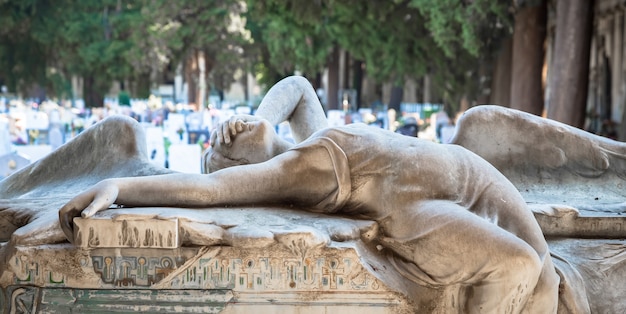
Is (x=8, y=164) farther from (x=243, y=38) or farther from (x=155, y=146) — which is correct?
(x=243, y=38)

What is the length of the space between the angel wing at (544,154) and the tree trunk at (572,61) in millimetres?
9076

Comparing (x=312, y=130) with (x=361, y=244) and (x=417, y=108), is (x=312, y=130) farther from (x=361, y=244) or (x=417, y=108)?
(x=417, y=108)

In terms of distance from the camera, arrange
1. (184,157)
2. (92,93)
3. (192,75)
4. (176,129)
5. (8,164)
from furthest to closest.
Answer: (92,93)
(192,75)
(176,129)
(184,157)
(8,164)

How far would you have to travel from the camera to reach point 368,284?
4.43m

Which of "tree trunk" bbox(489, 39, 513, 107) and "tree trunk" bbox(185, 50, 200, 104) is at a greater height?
"tree trunk" bbox(489, 39, 513, 107)

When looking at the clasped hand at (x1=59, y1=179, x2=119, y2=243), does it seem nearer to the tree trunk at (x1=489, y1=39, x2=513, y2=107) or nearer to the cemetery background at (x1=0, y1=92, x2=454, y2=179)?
the cemetery background at (x1=0, y1=92, x2=454, y2=179)

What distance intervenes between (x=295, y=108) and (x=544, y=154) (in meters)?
1.38

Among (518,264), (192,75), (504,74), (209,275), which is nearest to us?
(518,264)

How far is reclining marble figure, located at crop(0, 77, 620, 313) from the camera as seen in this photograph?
14.2 feet

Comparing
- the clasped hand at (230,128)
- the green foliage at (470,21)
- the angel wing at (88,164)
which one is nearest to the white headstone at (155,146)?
the green foliage at (470,21)

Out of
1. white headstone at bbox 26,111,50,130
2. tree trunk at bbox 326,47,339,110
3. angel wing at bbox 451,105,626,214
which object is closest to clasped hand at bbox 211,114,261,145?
angel wing at bbox 451,105,626,214

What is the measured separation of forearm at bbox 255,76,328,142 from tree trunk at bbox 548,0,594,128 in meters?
9.25

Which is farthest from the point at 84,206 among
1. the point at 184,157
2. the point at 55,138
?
the point at 55,138

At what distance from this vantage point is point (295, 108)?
593 cm
